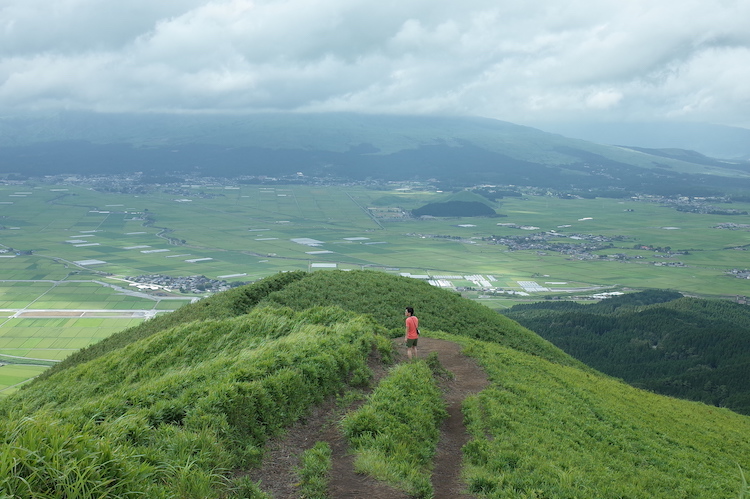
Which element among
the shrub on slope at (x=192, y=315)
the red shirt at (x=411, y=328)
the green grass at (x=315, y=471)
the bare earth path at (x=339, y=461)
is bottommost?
the shrub on slope at (x=192, y=315)

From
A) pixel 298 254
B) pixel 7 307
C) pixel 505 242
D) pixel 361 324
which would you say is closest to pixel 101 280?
pixel 7 307

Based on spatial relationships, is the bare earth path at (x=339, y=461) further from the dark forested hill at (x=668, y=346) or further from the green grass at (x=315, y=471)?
the dark forested hill at (x=668, y=346)

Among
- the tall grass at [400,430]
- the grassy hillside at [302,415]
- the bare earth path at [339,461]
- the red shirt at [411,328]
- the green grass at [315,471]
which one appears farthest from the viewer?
the red shirt at [411,328]

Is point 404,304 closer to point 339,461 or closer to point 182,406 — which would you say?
point 339,461

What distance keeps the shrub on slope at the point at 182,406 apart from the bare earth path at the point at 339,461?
0.39 m

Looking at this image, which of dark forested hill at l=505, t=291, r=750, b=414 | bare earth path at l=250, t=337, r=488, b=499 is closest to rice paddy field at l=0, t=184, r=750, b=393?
dark forested hill at l=505, t=291, r=750, b=414

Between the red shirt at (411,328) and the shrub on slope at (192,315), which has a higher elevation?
the red shirt at (411,328)

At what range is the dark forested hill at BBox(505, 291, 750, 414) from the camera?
51.5 meters

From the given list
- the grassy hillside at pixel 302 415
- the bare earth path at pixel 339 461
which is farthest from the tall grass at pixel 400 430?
the bare earth path at pixel 339 461

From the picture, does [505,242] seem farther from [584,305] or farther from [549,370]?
[549,370]

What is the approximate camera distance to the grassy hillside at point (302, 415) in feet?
26.2

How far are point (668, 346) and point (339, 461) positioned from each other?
219ft

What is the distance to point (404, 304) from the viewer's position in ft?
116

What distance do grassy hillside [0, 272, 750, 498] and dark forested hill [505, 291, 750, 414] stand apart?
26458mm
